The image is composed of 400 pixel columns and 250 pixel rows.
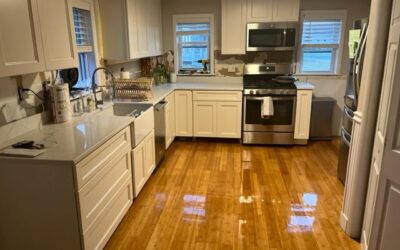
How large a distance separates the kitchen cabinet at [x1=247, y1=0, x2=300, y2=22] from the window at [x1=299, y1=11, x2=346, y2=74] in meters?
0.42

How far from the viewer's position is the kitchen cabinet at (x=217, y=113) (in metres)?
4.43

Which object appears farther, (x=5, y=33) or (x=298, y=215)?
(x=298, y=215)

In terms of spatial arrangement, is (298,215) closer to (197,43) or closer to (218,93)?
(218,93)

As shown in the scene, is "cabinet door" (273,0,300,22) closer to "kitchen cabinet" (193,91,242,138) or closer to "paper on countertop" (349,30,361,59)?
"kitchen cabinet" (193,91,242,138)

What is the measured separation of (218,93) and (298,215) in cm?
226

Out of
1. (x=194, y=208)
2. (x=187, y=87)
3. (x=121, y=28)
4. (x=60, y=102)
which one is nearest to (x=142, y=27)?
(x=121, y=28)

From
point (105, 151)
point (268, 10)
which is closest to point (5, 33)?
point (105, 151)

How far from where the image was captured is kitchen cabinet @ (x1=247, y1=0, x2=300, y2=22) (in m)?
4.32

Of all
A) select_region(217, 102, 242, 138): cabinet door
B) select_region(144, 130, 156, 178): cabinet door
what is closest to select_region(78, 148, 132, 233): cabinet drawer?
select_region(144, 130, 156, 178): cabinet door

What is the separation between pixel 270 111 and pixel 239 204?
→ 178cm

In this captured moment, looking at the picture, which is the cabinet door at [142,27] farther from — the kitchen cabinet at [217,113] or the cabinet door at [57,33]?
the cabinet door at [57,33]

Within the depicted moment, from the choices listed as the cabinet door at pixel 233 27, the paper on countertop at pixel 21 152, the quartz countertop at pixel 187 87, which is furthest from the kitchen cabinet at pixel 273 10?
the paper on countertop at pixel 21 152

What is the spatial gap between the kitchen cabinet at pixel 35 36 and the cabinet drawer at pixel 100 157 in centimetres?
63

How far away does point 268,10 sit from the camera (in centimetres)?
438
